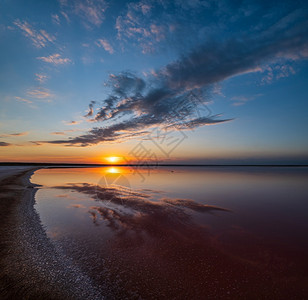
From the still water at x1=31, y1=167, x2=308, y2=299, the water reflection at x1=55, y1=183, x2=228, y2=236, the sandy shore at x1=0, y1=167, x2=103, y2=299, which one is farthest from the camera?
the water reflection at x1=55, y1=183, x2=228, y2=236

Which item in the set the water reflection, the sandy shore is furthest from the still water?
the sandy shore

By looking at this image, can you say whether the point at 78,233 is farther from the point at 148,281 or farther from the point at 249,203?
the point at 249,203

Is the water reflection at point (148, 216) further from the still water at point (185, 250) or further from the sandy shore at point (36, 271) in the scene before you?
the sandy shore at point (36, 271)

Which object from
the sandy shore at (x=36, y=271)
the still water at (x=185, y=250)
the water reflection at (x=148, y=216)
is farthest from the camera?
the water reflection at (x=148, y=216)

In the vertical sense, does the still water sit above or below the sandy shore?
below

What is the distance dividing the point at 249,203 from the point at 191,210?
254 inches

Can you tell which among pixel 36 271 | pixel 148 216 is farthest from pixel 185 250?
pixel 36 271

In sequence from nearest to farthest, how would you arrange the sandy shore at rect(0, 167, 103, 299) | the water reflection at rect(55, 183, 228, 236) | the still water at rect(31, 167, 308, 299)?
the sandy shore at rect(0, 167, 103, 299) < the still water at rect(31, 167, 308, 299) < the water reflection at rect(55, 183, 228, 236)

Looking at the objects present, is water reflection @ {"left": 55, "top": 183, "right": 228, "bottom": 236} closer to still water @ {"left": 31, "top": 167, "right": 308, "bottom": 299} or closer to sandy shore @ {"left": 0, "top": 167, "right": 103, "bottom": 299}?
still water @ {"left": 31, "top": 167, "right": 308, "bottom": 299}

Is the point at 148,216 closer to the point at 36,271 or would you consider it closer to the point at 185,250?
the point at 185,250

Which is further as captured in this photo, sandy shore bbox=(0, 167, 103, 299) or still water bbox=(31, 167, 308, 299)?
still water bbox=(31, 167, 308, 299)

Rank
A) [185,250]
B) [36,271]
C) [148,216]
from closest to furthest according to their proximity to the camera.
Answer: [36,271]
[185,250]
[148,216]

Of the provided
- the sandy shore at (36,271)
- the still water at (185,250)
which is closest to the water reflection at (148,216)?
the still water at (185,250)

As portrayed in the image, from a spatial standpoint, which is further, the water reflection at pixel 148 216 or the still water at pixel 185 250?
the water reflection at pixel 148 216
